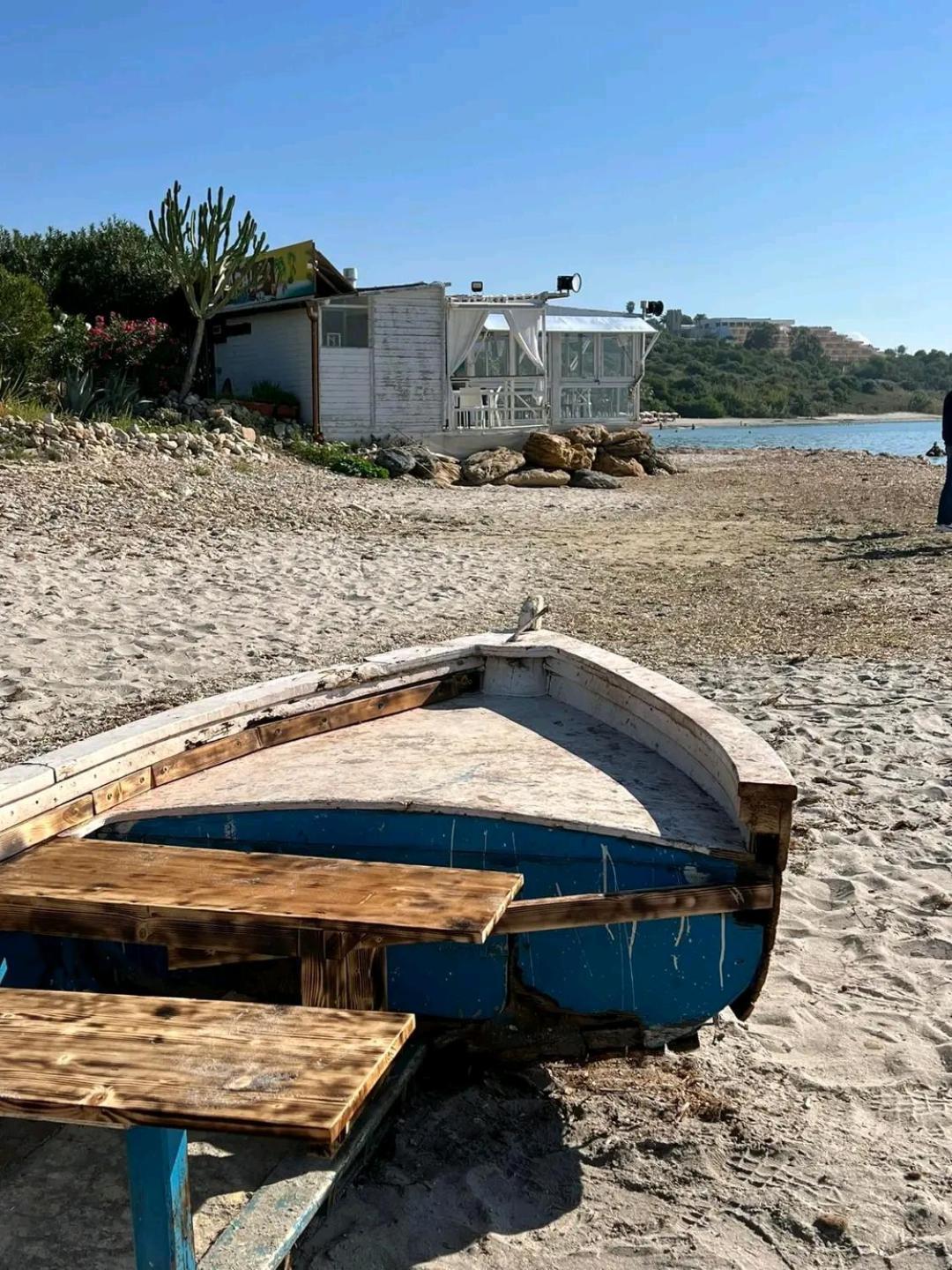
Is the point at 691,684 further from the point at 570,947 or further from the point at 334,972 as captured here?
the point at 334,972

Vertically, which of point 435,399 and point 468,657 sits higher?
point 435,399

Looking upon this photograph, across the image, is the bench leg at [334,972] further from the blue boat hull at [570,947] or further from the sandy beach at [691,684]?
the sandy beach at [691,684]

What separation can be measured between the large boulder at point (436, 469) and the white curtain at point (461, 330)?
11.1 ft

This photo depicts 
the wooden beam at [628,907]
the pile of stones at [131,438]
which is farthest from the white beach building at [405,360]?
the wooden beam at [628,907]

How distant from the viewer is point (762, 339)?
145 meters

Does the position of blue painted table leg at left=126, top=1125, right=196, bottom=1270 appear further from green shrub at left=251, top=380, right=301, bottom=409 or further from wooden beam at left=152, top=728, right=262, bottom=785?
green shrub at left=251, top=380, right=301, bottom=409

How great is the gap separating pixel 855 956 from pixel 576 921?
160 cm

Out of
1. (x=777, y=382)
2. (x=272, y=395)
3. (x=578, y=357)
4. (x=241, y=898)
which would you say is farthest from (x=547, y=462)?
(x=777, y=382)

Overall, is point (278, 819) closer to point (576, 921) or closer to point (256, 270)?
point (576, 921)

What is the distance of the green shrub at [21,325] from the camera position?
19781mm

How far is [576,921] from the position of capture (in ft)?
9.46

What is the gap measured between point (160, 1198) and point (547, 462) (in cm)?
2133

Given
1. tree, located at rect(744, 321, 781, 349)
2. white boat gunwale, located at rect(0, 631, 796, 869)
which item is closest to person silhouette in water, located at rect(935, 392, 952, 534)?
white boat gunwale, located at rect(0, 631, 796, 869)

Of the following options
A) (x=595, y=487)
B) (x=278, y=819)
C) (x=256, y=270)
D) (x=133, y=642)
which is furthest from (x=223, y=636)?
(x=256, y=270)
